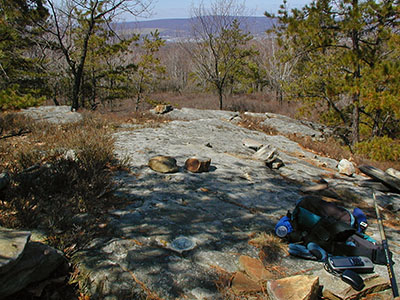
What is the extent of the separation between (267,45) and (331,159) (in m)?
27.9

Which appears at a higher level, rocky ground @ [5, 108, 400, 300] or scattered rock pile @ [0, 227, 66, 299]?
scattered rock pile @ [0, 227, 66, 299]

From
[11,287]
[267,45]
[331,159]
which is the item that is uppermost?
[267,45]

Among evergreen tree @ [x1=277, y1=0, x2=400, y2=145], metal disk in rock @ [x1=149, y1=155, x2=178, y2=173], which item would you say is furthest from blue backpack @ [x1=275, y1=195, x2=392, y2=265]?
evergreen tree @ [x1=277, y1=0, x2=400, y2=145]

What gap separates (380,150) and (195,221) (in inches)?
294

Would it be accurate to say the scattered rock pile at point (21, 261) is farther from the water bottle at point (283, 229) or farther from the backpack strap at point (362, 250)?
the backpack strap at point (362, 250)

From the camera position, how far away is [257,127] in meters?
9.34

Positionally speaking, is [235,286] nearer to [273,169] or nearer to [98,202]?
[98,202]

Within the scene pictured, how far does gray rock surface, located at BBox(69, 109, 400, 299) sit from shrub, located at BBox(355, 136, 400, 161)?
347cm

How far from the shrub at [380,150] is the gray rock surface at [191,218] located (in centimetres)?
347

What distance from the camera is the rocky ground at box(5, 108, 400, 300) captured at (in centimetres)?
189

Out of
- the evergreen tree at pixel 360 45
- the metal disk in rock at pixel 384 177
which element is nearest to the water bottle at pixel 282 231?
the metal disk in rock at pixel 384 177

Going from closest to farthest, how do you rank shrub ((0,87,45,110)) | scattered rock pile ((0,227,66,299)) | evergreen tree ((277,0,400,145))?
scattered rock pile ((0,227,66,299)) < shrub ((0,87,45,110)) < evergreen tree ((277,0,400,145))

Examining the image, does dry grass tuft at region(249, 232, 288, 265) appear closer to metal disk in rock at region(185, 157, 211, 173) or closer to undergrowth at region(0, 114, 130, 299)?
undergrowth at region(0, 114, 130, 299)

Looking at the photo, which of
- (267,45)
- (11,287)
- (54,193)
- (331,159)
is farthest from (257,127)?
(267,45)
